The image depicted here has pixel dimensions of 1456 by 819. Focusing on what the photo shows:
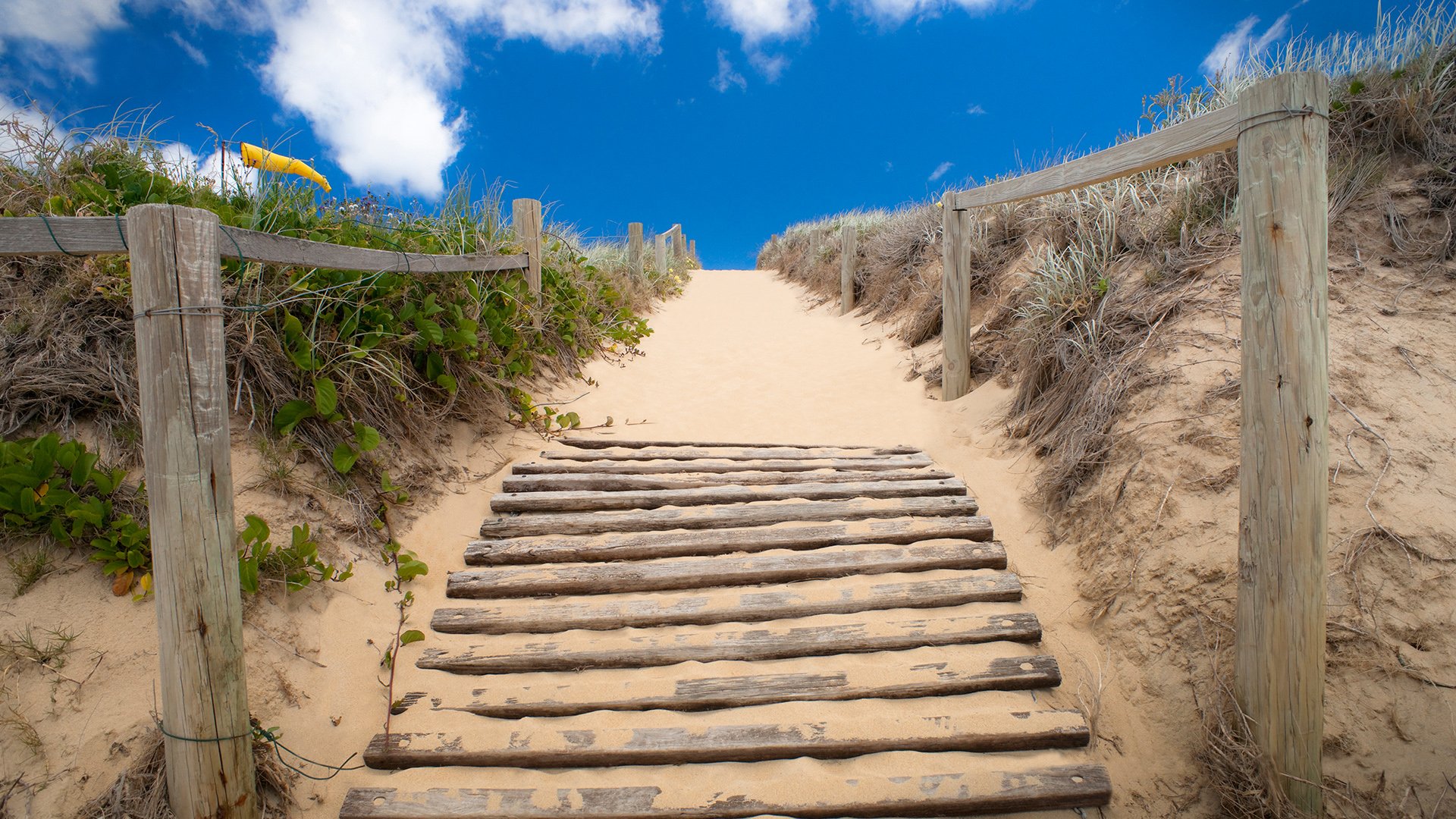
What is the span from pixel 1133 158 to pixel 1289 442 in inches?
75.0

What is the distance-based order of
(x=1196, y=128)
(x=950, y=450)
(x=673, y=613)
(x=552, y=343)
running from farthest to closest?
(x=552, y=343)
(x=950, y=450)
(x=673, y=613)
(x=1196, y=128)

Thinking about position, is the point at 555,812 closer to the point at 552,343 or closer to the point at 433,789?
the point at 433,789

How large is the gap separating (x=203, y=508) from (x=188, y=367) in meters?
0.50

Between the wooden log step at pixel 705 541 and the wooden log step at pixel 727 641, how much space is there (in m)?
0.55

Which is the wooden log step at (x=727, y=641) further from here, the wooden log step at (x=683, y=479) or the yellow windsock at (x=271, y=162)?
the yellow windsock at (x=271, y=162)

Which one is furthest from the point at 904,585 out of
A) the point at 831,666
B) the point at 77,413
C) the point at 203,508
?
the point at 77,413

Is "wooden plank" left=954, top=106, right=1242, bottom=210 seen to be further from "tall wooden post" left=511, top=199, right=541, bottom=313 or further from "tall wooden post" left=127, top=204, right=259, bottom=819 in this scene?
"tall wooden post" left=127, top=204, right=259, bottom=819

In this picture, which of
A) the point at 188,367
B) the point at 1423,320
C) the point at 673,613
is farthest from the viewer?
the point at 1423,320

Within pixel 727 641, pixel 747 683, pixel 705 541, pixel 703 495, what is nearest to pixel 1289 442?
pixel 747 683

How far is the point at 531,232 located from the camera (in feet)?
20.5

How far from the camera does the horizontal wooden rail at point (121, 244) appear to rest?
2.32 meters

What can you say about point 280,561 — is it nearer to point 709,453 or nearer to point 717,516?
point 717,516

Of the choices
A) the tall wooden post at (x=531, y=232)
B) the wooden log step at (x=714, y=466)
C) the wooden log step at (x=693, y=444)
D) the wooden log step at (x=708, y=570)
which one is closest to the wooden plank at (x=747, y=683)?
the wooden log step at (x=708, y=570)

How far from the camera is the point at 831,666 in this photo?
3160 millimetres
